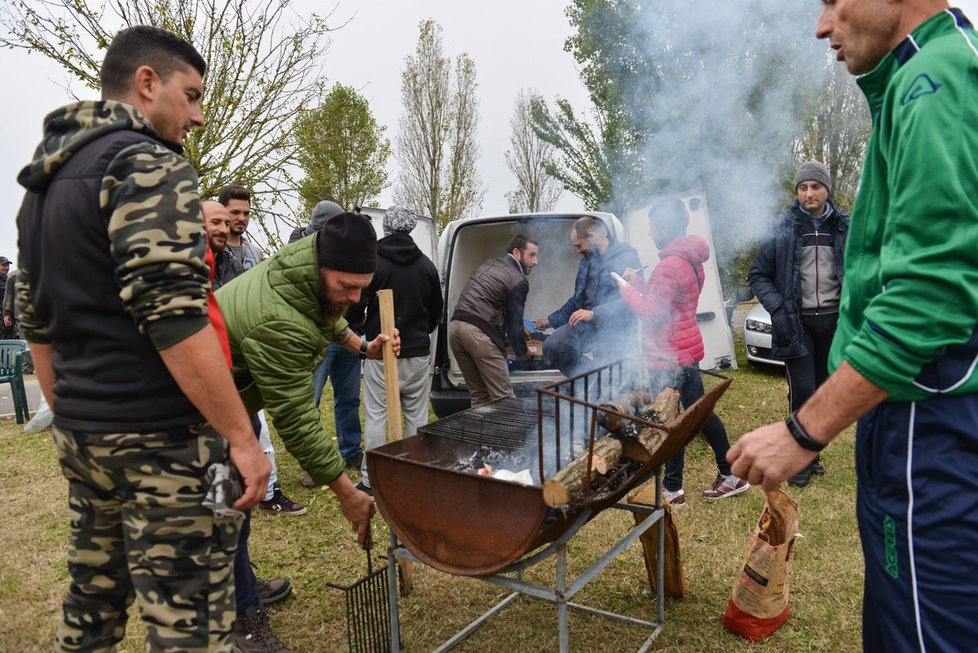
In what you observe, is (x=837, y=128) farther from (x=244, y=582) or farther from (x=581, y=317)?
(x=244, y=582)

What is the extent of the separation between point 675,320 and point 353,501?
2.79 metres

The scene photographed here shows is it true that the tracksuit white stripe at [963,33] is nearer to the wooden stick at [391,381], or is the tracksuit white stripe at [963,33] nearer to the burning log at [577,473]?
the burning log at [577,473]

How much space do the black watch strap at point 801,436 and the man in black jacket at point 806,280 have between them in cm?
351

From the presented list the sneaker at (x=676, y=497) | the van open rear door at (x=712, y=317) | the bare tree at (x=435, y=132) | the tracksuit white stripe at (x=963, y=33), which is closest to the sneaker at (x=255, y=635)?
the sneaker at (x=676, y=497)

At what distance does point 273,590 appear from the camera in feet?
11.1

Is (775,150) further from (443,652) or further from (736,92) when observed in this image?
(443,652)

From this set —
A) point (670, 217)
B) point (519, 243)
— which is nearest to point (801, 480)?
point (670, 217)

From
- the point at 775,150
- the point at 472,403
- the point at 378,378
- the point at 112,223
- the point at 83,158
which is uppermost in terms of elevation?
the point at 775,150

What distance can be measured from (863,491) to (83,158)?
7.18 ft

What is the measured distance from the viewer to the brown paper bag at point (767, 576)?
289cm

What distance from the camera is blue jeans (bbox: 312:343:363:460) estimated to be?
5.56 meters

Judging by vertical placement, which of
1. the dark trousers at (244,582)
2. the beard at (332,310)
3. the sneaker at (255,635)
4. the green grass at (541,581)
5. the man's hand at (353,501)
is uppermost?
the beard at (332,310)

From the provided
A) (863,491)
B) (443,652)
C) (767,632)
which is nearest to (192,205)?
(863,491)

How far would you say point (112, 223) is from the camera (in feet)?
5.11
